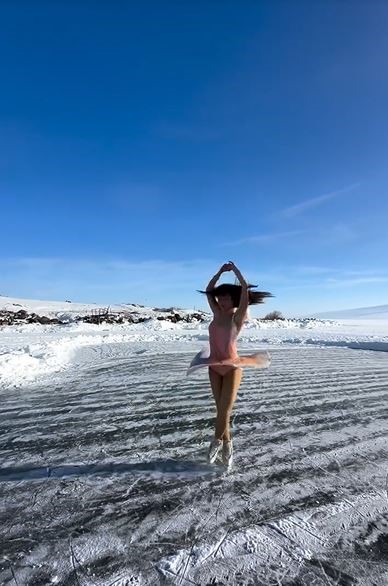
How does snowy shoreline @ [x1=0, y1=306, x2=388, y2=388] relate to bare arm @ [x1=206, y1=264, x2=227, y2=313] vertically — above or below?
below

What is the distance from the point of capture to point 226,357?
400 centimetres

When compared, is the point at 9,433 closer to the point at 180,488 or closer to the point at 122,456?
the point at 122,456

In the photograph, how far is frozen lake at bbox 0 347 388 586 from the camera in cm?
238

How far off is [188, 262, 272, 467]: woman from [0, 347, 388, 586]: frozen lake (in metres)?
0.30

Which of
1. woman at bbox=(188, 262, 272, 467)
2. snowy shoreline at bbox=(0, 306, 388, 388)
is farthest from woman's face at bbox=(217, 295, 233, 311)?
snowy shoreline at bbox=(0, 306, 388, 388)

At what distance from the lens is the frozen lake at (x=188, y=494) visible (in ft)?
7.81

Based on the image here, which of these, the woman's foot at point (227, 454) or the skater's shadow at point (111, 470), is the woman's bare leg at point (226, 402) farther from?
the skater's shadow at point (111, 470)

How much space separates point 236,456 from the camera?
418 centimetres

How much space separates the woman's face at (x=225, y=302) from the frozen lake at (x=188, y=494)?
153 cm

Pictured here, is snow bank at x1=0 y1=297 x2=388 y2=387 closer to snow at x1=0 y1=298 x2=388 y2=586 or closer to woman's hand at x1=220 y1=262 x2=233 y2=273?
snow at x1=0 y1=298 x2=388 y2=586

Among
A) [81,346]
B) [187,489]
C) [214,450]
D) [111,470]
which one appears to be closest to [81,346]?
[81,346]

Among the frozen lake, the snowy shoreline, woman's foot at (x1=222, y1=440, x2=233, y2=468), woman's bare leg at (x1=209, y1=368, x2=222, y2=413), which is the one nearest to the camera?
the frozen lake

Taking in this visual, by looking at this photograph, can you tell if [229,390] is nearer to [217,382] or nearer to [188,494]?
[217,382]

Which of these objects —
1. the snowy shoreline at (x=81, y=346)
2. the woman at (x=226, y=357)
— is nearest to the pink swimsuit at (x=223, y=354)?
the woman at (x=226, y=357)
